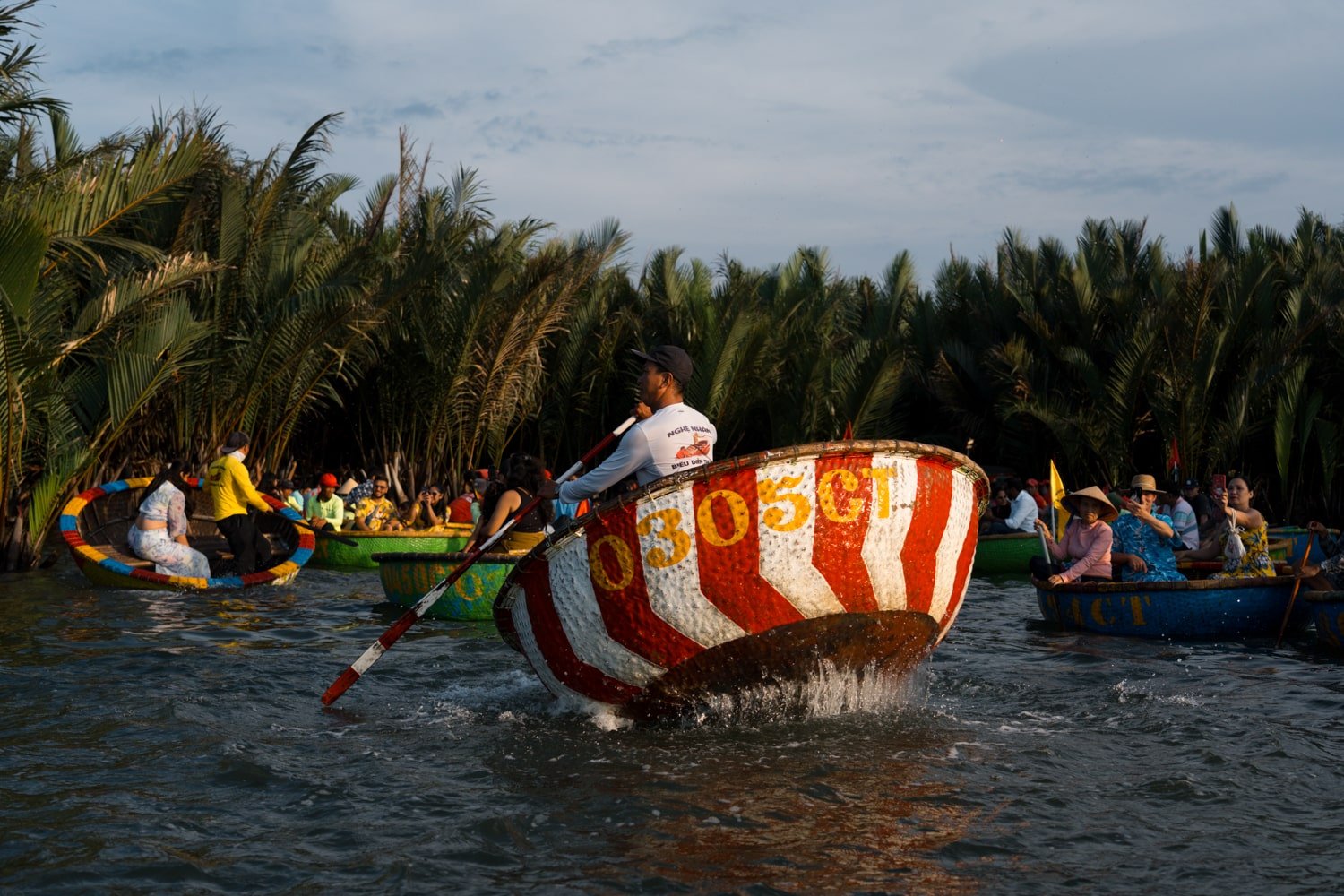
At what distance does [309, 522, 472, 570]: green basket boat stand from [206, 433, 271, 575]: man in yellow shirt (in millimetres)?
1680

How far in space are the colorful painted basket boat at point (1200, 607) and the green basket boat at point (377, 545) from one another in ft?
26.0

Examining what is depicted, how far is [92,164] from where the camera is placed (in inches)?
563

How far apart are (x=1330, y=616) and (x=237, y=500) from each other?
413 inches

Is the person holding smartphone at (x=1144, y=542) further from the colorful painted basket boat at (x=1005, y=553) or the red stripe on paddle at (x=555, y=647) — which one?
the red stripe on paddle at (x=555, y=647)

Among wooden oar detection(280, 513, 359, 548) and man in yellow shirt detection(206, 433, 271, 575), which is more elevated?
man in yellow shirt detection(206, 433, 271, 575)

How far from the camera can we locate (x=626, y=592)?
5.84m

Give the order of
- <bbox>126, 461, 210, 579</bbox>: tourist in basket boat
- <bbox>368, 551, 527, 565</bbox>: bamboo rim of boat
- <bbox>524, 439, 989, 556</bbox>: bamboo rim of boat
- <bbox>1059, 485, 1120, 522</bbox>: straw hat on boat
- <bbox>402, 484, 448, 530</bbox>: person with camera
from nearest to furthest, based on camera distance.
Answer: <bbox>524, 439, 989, 556</bbox>: bamboo rim of boat → <bbox>1059, 485, 1120, 522</bbox>: straw hat on boat → <bbox>368, 551, 527, 565</bbox>: bamboo rim of boat → <bbox>126, 461, 210, 579</bbox>: tourist in basket boat → <bbox>402, 484, 448, 530</bbox>: person with camera

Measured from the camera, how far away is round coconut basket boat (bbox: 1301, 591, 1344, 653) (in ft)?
31.0

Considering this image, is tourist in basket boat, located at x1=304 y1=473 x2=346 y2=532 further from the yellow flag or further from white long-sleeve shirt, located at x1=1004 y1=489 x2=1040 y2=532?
the yellow flag

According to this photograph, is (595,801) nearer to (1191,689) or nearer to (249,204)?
(1191,689)

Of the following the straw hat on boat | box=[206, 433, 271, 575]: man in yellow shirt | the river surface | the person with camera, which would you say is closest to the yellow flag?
the straw hat on boat

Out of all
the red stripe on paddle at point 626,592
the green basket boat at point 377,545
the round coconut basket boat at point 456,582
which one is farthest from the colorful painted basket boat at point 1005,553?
the red stripe on paddle at point 626,592

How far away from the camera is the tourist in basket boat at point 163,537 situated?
44.8ft

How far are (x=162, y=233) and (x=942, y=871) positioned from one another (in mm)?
15793
